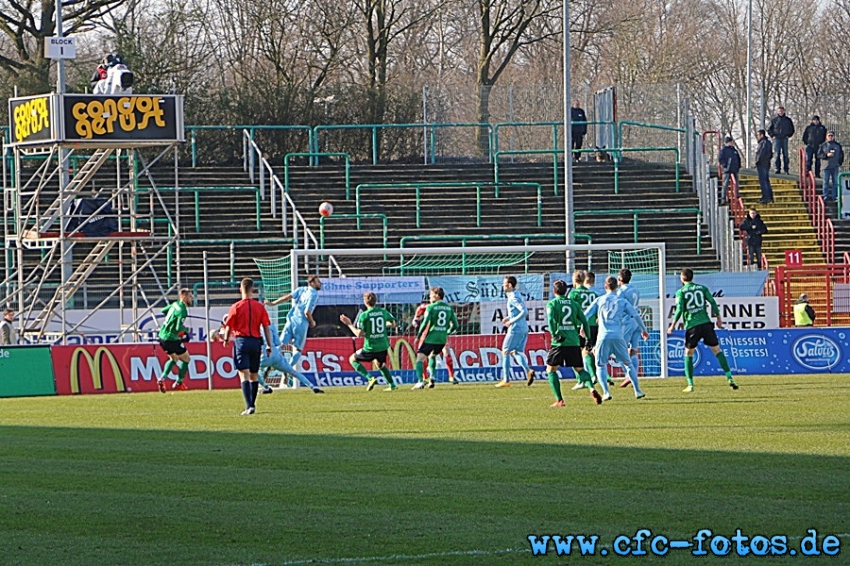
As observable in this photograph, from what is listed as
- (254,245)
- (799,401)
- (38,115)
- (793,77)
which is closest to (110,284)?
(254,245)

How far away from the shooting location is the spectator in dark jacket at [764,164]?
39906 mm

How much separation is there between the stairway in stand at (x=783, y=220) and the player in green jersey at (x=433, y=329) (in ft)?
50.1

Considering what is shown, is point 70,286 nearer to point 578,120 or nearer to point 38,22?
point 578,120

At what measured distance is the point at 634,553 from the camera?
29.4 feet

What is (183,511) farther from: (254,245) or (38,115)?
(254,245)

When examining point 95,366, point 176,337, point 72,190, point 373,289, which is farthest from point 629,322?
point 72,190

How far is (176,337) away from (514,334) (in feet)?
19.2

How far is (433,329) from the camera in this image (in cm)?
2553

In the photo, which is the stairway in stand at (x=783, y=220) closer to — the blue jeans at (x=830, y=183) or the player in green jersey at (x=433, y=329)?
the blue jeans at (x=830, y=183)

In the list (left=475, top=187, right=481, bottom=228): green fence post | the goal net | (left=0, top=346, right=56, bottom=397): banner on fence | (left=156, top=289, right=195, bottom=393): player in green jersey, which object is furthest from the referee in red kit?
(left=475, top=187, right=481, bottom=228): green fence post

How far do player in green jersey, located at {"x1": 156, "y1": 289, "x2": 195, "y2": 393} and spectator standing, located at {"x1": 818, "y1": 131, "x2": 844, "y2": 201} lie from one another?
2139 centimetres

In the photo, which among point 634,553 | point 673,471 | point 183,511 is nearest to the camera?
point 634,553

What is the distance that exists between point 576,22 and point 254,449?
143 feet

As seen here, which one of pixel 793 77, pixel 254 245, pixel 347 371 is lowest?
pixel 347 371
